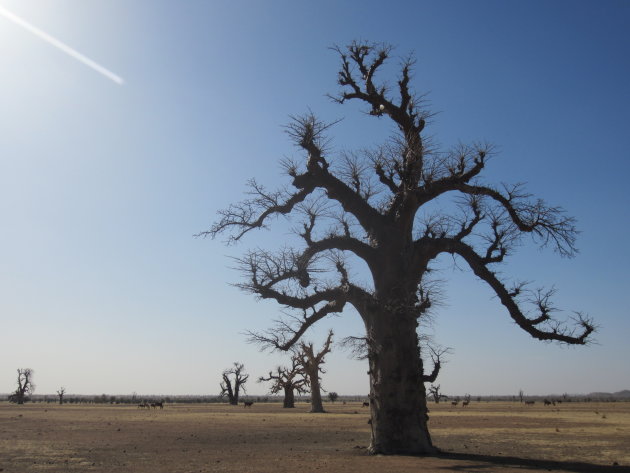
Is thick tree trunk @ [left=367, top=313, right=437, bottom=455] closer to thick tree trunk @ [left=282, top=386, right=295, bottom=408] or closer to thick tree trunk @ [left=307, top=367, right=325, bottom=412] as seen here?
thick tree trunk @ [left=307, top=367, right=325, bottom=412]

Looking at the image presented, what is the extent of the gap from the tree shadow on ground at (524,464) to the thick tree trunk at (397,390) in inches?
32.6

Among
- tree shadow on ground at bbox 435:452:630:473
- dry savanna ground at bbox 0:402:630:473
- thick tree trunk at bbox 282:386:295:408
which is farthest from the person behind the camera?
thick tree trunk at bbox 282:386:295:408

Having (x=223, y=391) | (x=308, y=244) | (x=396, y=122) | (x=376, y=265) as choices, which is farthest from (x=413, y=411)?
(x=223, y=391)

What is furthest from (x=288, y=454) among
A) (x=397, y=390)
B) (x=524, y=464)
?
(x=524, y=464)

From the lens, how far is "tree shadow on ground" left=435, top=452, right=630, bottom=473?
10984mm

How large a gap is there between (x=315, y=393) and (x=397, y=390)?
3441cm

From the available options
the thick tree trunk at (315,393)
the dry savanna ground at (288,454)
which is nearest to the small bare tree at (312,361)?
the thick tree trunk at (315,393)

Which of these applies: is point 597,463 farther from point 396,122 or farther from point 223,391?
point 223,391

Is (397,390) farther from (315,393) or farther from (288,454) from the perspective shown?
(315,393)

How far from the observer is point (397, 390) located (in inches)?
498

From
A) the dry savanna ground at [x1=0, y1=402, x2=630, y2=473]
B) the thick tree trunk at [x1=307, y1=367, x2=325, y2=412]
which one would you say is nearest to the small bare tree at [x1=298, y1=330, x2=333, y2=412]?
the thick tree trunk at [x1=307, y1=367, x2=325, y2=412]

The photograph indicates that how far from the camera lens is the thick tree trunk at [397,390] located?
41.2ft

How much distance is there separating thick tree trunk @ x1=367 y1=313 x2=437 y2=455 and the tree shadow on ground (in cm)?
83

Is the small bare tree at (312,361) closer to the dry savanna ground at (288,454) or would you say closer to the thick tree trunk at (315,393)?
the thick tree trunk at (315,393)
